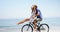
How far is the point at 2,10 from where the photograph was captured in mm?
1913

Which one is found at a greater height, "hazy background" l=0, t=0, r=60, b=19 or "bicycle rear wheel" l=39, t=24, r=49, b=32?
"hazy background" l=0, t=0, r=60, b=19

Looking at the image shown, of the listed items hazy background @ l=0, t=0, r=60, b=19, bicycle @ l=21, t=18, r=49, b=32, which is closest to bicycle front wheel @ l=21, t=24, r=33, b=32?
bicycle @ l=21, t=18, r=49, b=32

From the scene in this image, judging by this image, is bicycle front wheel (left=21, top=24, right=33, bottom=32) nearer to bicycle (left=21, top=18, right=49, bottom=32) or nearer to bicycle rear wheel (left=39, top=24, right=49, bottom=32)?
bicycle (left=21, top=18, right=49, bottom=32)

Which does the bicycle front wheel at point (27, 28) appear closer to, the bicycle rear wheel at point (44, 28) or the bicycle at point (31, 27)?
the bicycle at point (31, 27)

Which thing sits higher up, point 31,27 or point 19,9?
point 19,9

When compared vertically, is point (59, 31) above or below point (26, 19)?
below

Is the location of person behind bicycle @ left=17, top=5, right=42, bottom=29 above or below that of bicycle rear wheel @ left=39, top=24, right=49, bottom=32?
above

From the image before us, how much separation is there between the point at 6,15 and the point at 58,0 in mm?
728

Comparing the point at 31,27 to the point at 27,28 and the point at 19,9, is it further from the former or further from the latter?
the point at 19,9

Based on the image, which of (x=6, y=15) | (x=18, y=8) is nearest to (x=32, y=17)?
(x=18, y=8)

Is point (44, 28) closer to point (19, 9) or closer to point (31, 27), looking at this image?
point (31, 27)

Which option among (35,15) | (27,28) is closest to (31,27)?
(27,28)

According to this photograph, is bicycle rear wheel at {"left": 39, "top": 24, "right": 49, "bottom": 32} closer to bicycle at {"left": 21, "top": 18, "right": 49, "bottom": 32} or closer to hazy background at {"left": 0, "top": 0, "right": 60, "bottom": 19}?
bicycle at {"left": 21, "top": 18, "right": 49, "bottom": 32}

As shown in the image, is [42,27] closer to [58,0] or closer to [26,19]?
[26,19]
